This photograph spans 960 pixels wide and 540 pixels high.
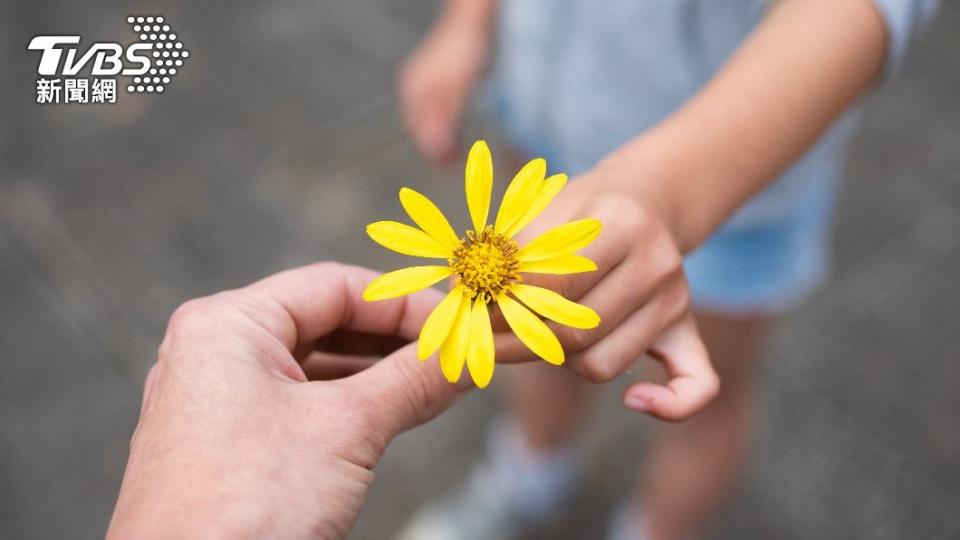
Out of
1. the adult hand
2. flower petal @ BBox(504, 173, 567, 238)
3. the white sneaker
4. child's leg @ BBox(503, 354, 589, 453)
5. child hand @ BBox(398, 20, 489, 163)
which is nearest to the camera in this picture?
the adult hand

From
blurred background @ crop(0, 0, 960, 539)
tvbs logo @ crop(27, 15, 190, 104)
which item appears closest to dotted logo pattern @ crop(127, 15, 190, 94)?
blurred background @ crop(0, 0, 960, 539)

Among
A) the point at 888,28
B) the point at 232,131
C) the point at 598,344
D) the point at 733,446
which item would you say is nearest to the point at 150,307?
the point at 232,131

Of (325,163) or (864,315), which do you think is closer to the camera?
(864,315)

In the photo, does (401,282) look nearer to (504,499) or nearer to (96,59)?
(96,59)

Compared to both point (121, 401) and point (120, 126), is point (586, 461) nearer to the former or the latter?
point (121, 401)

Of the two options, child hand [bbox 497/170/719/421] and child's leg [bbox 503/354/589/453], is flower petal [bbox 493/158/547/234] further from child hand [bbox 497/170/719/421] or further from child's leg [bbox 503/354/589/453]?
child's leg [bbox 503/354/589/453]

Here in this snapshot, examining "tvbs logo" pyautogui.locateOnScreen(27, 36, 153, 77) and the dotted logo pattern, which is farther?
the dotted logo pattern

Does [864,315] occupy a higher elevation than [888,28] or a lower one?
lower
